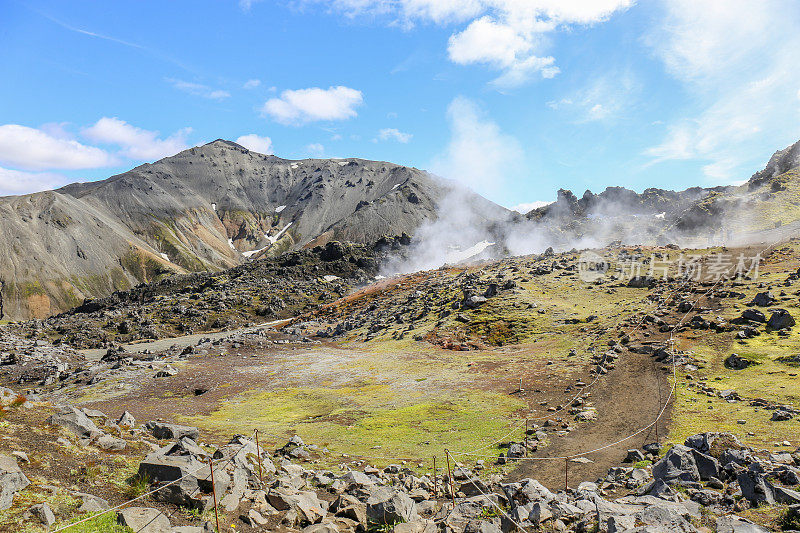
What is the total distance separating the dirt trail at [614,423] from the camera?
18.8 m

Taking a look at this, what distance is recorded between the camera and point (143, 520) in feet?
34.6

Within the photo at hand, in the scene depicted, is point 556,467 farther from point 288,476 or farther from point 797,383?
point 797,383

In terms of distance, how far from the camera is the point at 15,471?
36.4 ft

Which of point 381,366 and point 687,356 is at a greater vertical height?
point 687,356

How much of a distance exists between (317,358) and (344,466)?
1368 inches

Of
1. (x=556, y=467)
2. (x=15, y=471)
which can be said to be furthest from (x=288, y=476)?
(x=556, y=467)

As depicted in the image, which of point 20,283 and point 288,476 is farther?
point 20,283

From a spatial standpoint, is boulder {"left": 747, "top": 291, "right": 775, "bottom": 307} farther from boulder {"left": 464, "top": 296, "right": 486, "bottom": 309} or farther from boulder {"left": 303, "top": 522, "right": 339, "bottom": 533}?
boulder {"left": 303, "top": 522, "right": 339, "bottom": 533}

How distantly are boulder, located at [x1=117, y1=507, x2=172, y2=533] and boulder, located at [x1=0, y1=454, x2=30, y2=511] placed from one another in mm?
2491

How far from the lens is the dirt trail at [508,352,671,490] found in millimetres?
18781

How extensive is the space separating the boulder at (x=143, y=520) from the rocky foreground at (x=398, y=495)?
3 centimetres

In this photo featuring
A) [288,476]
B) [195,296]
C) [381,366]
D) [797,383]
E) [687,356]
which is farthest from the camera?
[195,296]

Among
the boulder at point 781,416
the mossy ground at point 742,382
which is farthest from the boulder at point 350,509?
the boulder at point 781,416

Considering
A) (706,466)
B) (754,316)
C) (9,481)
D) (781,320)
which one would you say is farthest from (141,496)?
(754,316)
